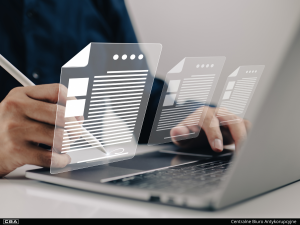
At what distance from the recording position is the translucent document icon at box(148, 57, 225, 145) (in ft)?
1.53

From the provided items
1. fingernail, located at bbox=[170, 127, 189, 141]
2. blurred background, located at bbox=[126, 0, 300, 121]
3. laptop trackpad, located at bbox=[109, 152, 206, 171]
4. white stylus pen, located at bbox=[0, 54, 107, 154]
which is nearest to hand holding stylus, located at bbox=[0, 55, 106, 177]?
white stylus pen, located at bbox=[0, 54, 107, 154]

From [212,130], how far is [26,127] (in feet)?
1.07

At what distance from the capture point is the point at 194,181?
1.11 ft

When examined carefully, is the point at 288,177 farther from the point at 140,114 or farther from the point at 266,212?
the point at 140,114

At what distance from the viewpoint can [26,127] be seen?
0.41 metres

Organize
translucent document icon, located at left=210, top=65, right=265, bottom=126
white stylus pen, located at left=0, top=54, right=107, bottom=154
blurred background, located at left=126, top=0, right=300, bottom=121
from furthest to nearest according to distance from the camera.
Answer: blurred background, located at left=126, top=0, right=300, bottom=121 < translucent document icon, located at left=210, top=65, right=265, bottom=126 < white stylus pen, located at left=0, top=54, right=107, bottom=154

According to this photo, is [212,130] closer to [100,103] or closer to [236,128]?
[236,128]

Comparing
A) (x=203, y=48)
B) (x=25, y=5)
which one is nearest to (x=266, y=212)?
(x=25, y=5)

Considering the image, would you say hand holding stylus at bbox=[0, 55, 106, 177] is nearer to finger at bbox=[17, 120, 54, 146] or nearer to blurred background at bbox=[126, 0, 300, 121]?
finger at bbox=[17, 120, 54, 146]

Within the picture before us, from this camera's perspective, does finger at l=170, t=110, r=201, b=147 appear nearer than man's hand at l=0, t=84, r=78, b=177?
No

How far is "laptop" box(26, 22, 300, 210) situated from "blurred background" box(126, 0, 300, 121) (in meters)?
1.37

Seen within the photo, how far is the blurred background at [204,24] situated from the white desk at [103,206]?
1.41 m

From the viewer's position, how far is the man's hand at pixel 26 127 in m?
0.41

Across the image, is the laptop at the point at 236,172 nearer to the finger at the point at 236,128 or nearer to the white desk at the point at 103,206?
the white desk at the point at 103,206
